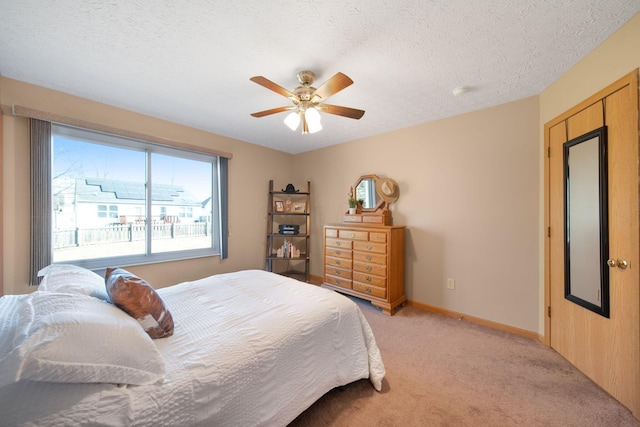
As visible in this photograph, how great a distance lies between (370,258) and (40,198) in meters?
3.41

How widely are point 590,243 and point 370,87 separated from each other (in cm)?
212

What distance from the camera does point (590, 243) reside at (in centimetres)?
172

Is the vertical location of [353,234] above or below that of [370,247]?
above

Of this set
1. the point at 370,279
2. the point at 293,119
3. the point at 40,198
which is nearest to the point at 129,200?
the point at 40,198

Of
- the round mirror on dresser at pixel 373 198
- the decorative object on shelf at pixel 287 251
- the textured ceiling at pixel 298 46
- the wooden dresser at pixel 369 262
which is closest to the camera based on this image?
the textured ceiling at pixel 298 46

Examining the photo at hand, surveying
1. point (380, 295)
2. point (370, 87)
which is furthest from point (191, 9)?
point (380, 295)

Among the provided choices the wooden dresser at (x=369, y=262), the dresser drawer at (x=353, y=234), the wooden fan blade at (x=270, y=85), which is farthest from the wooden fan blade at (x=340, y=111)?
the dresser drawer at (x=353, y=234)

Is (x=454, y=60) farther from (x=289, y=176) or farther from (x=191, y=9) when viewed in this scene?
(x=289, y=176)

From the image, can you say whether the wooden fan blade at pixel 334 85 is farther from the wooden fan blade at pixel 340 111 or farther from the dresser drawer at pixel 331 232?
the dresser drawer at pixel 331 232

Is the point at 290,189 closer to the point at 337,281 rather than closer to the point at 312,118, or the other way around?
the point at 337,281

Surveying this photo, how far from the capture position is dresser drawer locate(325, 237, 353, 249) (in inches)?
125

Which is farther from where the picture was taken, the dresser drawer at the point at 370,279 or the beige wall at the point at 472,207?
the dresser drawer at the point at 370,279

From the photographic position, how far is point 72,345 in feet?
2.59

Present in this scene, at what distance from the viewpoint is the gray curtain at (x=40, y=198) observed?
213 centimetres
